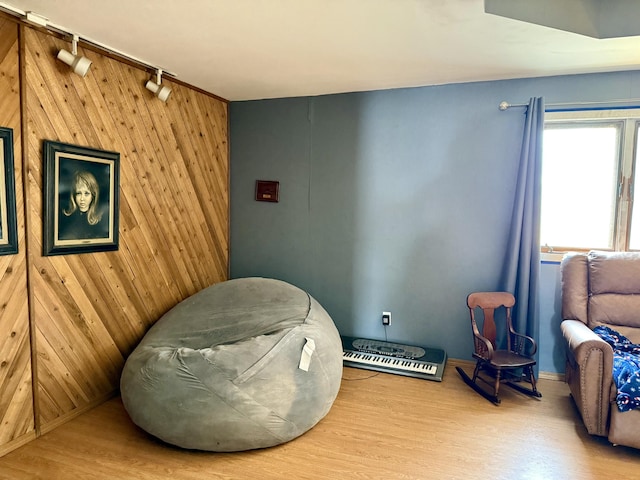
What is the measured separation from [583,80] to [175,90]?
129 inches

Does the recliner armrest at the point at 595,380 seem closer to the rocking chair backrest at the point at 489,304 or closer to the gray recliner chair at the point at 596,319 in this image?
the gray recliner chair at the point at 596,319

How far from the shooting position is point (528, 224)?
11.0 feet

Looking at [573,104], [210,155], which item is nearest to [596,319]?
[573,104]

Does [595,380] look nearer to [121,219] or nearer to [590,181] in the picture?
[590,181]

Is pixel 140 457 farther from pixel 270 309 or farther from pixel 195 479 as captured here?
pixel 270 309

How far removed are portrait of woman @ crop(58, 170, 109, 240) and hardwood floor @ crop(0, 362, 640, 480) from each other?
1.22 m

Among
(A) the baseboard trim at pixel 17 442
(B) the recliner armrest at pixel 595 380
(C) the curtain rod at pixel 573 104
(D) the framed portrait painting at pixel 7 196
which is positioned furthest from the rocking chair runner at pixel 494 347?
(D) the framed portrait painting at pixel 7 196

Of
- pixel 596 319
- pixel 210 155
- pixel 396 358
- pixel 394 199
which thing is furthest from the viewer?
pixel 210 155

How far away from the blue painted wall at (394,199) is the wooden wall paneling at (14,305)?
2.15 meters

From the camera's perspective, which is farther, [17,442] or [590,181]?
[590,181]

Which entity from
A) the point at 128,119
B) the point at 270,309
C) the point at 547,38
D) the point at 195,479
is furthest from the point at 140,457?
the point at 547,38

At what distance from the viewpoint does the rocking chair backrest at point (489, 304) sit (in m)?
3.35

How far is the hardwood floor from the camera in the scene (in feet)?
7.47

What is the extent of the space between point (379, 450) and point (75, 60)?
9.73 ft
